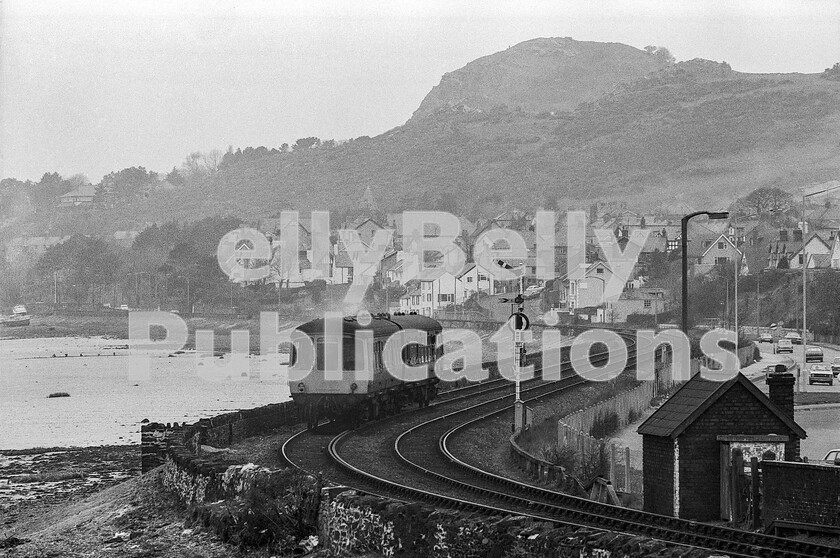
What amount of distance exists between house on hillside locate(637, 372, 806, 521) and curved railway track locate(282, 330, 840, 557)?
0.90 metres

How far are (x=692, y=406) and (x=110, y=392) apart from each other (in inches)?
2314

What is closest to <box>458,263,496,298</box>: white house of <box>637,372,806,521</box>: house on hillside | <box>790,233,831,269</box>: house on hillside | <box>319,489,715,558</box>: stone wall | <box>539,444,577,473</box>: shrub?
<box>790,233,831,269</box>: house on hillside

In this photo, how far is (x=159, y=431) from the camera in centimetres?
3058

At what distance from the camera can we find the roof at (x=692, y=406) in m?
19.8

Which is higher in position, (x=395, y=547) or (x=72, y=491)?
(x=395, y=547)

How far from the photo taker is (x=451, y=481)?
961 inches

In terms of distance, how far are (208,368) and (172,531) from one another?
7647cm

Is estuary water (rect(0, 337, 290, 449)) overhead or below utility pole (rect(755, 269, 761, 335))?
below

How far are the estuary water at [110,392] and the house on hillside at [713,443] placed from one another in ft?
99.1

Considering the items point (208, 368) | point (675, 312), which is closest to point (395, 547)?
point (208, 368)

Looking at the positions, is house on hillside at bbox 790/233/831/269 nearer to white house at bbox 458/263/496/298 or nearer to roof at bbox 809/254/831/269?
roof at bbox 809/254/831/269

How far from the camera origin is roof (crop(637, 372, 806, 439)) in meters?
19.8


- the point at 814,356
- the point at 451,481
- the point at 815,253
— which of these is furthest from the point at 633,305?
the point at 451,481

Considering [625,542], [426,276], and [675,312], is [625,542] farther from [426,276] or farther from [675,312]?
[426,276]
